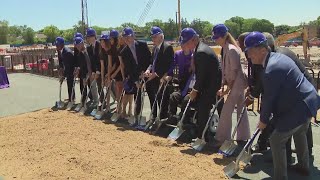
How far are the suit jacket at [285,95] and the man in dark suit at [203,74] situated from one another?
1.95 m

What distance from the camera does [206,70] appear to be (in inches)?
253

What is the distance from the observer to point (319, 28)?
112 m

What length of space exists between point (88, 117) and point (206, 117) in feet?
12.7

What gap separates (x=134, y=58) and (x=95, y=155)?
2.68 metres

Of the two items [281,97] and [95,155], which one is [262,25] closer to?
[95,155]

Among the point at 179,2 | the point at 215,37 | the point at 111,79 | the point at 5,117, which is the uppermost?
the point at 179,2

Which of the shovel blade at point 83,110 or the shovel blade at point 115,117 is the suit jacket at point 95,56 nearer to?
the shovel blade at point 83,110

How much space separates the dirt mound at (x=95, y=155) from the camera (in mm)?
5609

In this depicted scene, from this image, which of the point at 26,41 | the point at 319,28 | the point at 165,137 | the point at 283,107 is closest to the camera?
the point at 283,107

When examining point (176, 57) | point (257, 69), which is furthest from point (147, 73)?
point (257, 69)

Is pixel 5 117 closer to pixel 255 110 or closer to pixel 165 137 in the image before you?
pixel 165 137

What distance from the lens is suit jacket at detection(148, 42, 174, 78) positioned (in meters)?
7.84

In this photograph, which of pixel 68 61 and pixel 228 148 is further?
pixel 68 61

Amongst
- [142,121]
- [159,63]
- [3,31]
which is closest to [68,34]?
[3,31]
